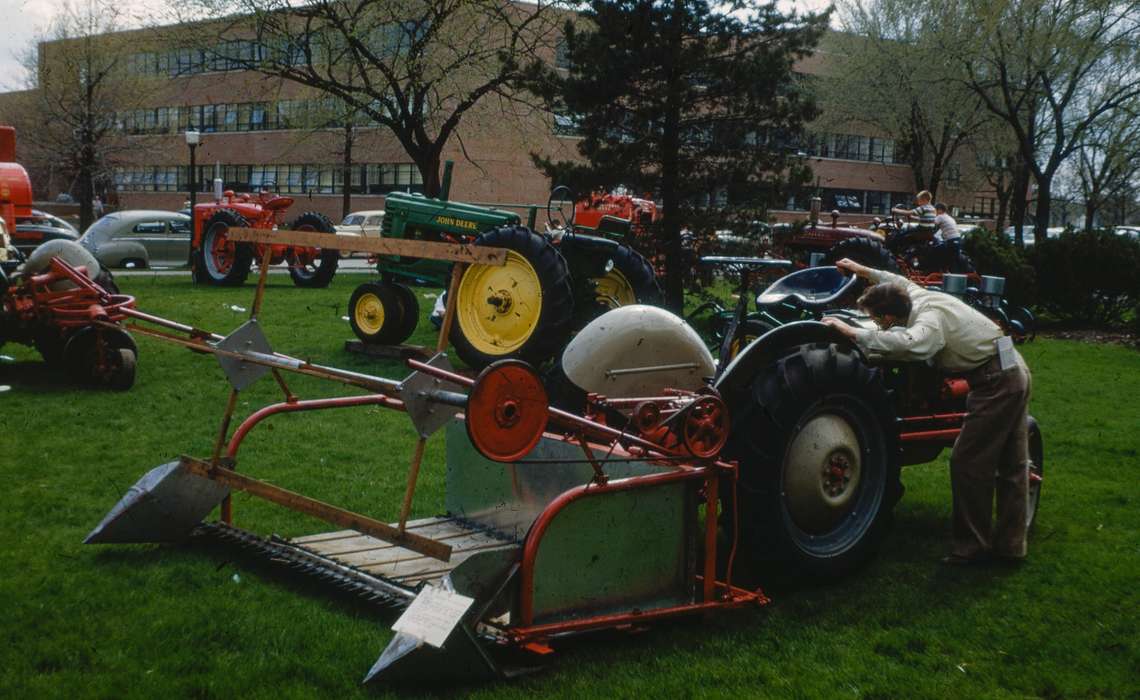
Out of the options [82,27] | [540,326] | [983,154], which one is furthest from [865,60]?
[540,326]

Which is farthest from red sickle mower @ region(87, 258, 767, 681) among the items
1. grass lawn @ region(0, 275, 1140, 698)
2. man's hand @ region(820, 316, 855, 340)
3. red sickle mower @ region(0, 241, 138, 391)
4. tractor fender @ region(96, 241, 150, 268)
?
tractor fender @ region(96, 241, 150, 268)

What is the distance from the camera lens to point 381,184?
53312 millimetres

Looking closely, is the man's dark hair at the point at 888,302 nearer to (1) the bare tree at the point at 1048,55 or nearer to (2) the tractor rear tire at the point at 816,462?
(2) the tractor rear tire at the point at 816,462

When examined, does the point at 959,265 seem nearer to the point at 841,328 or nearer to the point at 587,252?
the point at 587,252

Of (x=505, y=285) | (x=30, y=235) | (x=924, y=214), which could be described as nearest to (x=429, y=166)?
(x=30, y=235)

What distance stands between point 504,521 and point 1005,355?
2.75 metres

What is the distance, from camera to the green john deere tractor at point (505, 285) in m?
11.3

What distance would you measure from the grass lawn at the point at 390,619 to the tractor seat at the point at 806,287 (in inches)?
57.8

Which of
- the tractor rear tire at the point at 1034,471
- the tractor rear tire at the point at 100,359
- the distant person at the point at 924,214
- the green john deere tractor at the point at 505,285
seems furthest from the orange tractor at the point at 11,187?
the tractor rear tire at the point at 1034,471

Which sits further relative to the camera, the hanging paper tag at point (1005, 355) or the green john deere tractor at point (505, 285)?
the green john deere tractor at point (505, 285)

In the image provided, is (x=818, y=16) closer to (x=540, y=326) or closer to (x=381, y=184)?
(x=540, y=326)

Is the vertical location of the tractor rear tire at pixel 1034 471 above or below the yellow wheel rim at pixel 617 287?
below

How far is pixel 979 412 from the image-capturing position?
6379mm

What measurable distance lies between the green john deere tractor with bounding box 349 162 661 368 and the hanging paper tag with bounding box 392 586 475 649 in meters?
5.72
